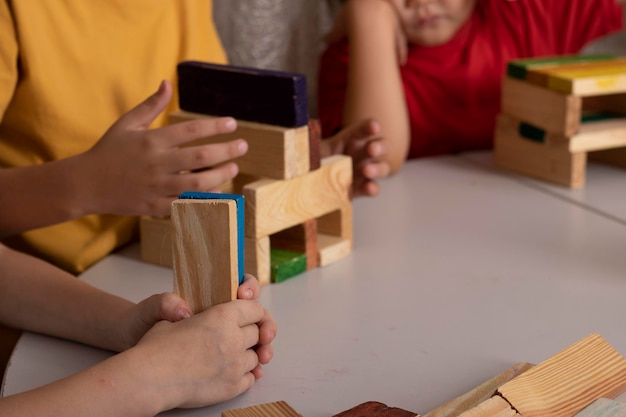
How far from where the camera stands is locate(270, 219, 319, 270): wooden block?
103 cm

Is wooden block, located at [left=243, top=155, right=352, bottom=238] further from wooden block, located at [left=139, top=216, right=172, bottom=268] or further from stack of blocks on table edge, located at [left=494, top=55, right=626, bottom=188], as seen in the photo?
stack of blocks on table edge, located at [left=494, top=55, right=626, bottom=188]

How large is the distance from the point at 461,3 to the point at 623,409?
1.11 m

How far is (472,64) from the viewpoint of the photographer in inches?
66.0

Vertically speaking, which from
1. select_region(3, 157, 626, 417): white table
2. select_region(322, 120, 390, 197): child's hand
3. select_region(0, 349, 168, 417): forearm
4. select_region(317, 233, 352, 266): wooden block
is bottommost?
select_region(3, 157, 626, 417): white table

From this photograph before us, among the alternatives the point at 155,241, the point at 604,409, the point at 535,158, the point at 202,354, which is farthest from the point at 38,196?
the point at 535,158

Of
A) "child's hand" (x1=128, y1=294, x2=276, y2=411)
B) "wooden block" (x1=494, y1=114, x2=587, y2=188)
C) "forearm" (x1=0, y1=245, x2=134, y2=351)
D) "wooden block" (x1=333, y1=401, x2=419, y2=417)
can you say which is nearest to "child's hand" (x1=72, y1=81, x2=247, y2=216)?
"forearm" (x1=0, y1=245, x2=134, y2=351)

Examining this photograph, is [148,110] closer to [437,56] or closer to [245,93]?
[245,93]

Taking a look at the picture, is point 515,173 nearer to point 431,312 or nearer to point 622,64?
point 622,64

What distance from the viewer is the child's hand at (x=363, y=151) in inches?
47.7

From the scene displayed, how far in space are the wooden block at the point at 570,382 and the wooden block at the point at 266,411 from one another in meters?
0.16

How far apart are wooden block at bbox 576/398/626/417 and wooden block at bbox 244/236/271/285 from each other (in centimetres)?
39

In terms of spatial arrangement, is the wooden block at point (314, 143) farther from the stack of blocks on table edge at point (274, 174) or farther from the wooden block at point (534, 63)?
the wooden block at point (534, 63)

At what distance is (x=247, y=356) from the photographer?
2.42 feet

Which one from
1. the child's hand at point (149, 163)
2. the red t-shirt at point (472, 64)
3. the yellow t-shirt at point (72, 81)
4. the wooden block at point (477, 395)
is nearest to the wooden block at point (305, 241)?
the child's hand at point (149, 163)
